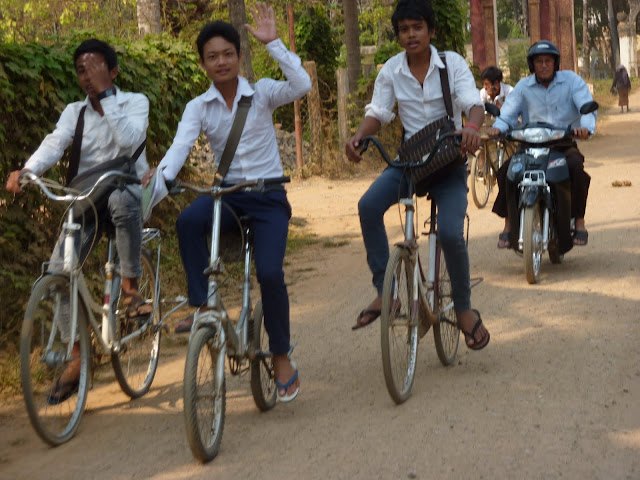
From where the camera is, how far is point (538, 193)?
8.37m

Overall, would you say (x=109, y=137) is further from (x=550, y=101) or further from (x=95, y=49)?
(x=550, y=101)

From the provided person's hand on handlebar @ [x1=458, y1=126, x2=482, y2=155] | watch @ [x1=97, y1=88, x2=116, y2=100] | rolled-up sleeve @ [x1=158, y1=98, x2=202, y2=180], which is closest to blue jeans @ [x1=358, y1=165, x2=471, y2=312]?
person's hand on handlebar @ [x1=458, y1=126, x2=482, y2=155]

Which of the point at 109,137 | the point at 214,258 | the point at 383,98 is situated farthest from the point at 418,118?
the point at 109,137

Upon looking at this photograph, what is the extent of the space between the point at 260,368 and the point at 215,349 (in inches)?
27.1

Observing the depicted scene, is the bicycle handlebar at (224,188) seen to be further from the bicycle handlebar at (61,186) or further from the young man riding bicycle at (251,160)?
the bicycle handlebar at (61,186)

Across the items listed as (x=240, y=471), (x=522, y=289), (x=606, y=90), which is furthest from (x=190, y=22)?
(x=606, y=90)

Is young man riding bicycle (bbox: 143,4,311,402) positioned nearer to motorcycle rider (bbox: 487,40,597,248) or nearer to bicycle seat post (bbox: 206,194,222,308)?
bicycle seat post (bbox: 206,194,222,308)

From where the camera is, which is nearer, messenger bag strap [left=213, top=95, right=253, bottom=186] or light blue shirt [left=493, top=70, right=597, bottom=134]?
messenger bag strap [left=213, top=95, right=253, bottom=186]

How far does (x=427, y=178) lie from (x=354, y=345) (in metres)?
1.76

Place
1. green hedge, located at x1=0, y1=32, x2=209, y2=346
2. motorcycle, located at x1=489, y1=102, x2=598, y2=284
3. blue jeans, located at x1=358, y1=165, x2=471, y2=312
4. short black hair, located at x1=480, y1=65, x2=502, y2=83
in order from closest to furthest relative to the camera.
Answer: blue jeans, located at x1=358, y1=165, x2=471, y2=312 → green hedge, located at x1=0, y1=32, x2=209, y2=346 → motorcycle, located at x1=489, y1=102, x2=598, y2=284 → short black hair, located at x1=480, y1=65, x2=502, y2=83

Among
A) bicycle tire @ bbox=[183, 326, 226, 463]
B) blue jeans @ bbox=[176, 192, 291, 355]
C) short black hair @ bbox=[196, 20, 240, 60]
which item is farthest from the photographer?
short black hair @ bbox=[196, 20, 240, 60]

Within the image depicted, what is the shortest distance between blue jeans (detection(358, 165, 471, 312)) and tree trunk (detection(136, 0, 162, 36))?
11658mm

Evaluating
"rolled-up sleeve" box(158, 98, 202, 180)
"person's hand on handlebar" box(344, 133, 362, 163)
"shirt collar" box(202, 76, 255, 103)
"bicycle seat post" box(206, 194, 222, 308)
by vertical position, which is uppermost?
"shirt collar" box(202, 76, 255, 103)

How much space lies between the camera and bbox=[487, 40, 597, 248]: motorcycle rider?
27.7ft
